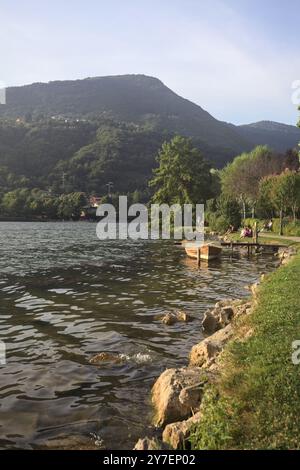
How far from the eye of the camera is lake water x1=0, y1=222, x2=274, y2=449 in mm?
10406

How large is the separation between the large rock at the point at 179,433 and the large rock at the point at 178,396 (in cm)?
66

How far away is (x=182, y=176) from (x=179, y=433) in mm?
101904

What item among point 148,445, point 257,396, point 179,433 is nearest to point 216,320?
point 257,396

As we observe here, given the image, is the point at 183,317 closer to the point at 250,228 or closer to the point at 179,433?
the point at 179,433

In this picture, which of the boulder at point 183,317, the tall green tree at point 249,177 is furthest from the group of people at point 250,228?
the boulder at point 183,317

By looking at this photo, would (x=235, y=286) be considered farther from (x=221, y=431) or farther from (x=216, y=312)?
(x=221, y=431)

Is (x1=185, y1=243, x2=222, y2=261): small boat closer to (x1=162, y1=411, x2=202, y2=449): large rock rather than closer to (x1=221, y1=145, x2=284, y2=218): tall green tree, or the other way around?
(x1=162, y1=411, x2=202, y2=449): large rock

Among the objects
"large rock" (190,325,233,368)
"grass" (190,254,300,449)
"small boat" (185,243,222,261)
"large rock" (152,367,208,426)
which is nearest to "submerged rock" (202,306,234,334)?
"large rock" (190,325,233,368)

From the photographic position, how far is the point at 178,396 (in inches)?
404

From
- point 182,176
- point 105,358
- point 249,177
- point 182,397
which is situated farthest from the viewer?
point 182,176

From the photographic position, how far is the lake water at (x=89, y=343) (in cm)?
1041

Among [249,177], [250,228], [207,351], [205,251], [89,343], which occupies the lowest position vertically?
[89,343]

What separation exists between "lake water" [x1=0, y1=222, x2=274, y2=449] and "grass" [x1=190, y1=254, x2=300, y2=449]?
83.8 inches

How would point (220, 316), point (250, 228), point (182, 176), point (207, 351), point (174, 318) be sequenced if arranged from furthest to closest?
1. point (182, 176)
2. point (250, 228)
3. point (174, 318)
4. point (220, 316)
5. point (207, 351)
